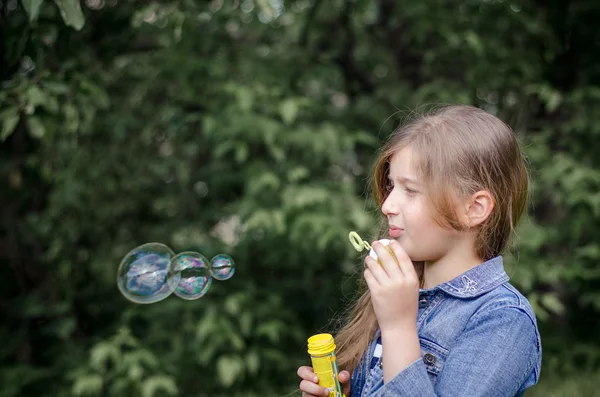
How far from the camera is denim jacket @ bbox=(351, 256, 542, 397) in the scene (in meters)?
1.20

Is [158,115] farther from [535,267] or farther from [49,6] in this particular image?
[535,267]

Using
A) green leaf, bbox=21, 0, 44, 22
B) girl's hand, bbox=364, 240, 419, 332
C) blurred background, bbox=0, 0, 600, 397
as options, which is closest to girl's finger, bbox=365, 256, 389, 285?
girl's hand, bbox=364, 240, 419, 332

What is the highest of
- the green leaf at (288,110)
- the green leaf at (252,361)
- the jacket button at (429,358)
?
the jacket button at (429,358)

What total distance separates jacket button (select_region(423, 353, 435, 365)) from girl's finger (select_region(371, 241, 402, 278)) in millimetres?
192

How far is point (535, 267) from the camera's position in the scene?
334 centimetres

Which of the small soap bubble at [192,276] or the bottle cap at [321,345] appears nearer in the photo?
the bottle cap at [321,345]

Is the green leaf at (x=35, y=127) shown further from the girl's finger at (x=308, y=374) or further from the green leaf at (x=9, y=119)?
the girl's finger at (x=308, y=374)

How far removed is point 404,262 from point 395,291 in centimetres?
6

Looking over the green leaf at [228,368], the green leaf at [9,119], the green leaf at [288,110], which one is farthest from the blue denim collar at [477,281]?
the green leaf at [228,368]

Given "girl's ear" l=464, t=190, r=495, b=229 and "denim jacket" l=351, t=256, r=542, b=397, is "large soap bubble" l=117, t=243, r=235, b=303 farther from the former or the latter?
"girl's ear" l=464, t=190, r=495, b=229

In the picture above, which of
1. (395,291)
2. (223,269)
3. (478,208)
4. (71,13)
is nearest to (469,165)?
(478,208)

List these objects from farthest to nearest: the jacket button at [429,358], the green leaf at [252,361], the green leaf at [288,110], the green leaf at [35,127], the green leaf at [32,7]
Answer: the green leaf at [252,361] < the green leaf at [288,110] < the green leaf at [35,127] < the green leaf at [32,7] < the jacket button at [429,358]

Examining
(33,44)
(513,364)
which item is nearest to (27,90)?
(33,44)

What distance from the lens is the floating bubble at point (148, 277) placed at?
209 cm
